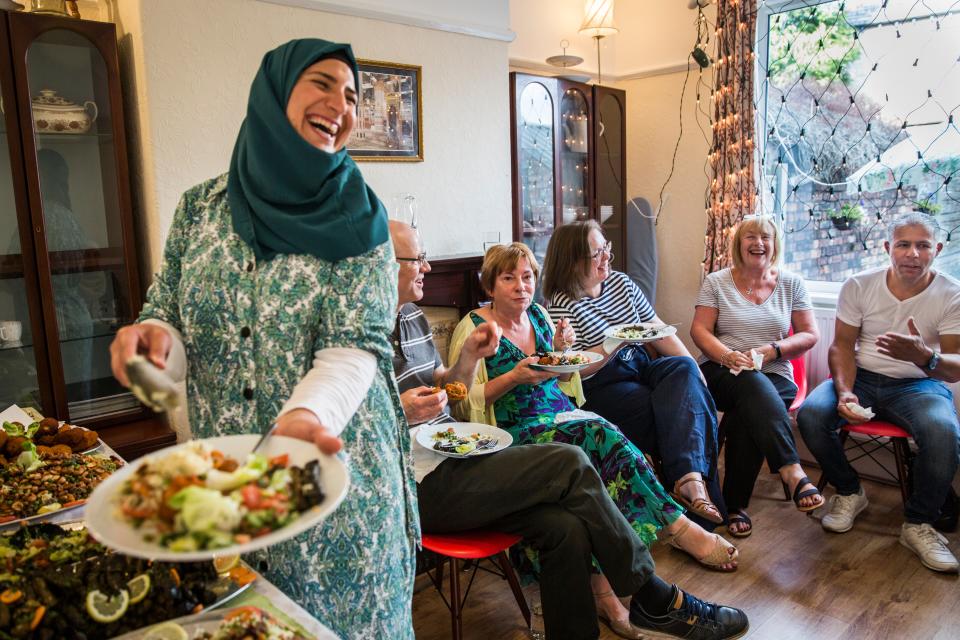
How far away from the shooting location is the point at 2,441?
1685 millimetres

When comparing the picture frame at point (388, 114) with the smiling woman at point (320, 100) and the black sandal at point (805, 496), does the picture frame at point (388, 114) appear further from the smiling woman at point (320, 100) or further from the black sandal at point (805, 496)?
the black sandal at point (805, 496)

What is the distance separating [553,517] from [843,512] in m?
1.53

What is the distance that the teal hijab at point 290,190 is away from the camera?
3.86ft

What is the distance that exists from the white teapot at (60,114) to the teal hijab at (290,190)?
1453 mm

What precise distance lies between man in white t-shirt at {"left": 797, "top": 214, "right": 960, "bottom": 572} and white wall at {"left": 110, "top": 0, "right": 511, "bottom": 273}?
171 cm

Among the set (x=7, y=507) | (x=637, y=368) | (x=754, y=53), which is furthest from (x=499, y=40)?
(x=7, y=507)

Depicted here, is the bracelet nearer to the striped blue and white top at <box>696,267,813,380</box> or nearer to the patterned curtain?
the striped blue and white top at <box>696,267,813,380</box>

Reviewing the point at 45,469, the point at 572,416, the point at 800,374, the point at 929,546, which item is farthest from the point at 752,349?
the point at 45,469

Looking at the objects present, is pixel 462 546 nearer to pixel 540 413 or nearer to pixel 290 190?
pixel 540 413

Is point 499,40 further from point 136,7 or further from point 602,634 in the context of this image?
point 602,634

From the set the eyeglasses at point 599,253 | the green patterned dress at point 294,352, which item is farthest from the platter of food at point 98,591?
the eyeglasses at point 599,253

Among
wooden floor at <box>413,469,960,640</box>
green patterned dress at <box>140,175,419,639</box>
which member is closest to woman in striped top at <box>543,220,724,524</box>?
wooden floor at <box>413,469,960,640</box>

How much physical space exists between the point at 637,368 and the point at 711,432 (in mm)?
384

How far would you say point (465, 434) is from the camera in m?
2.12
